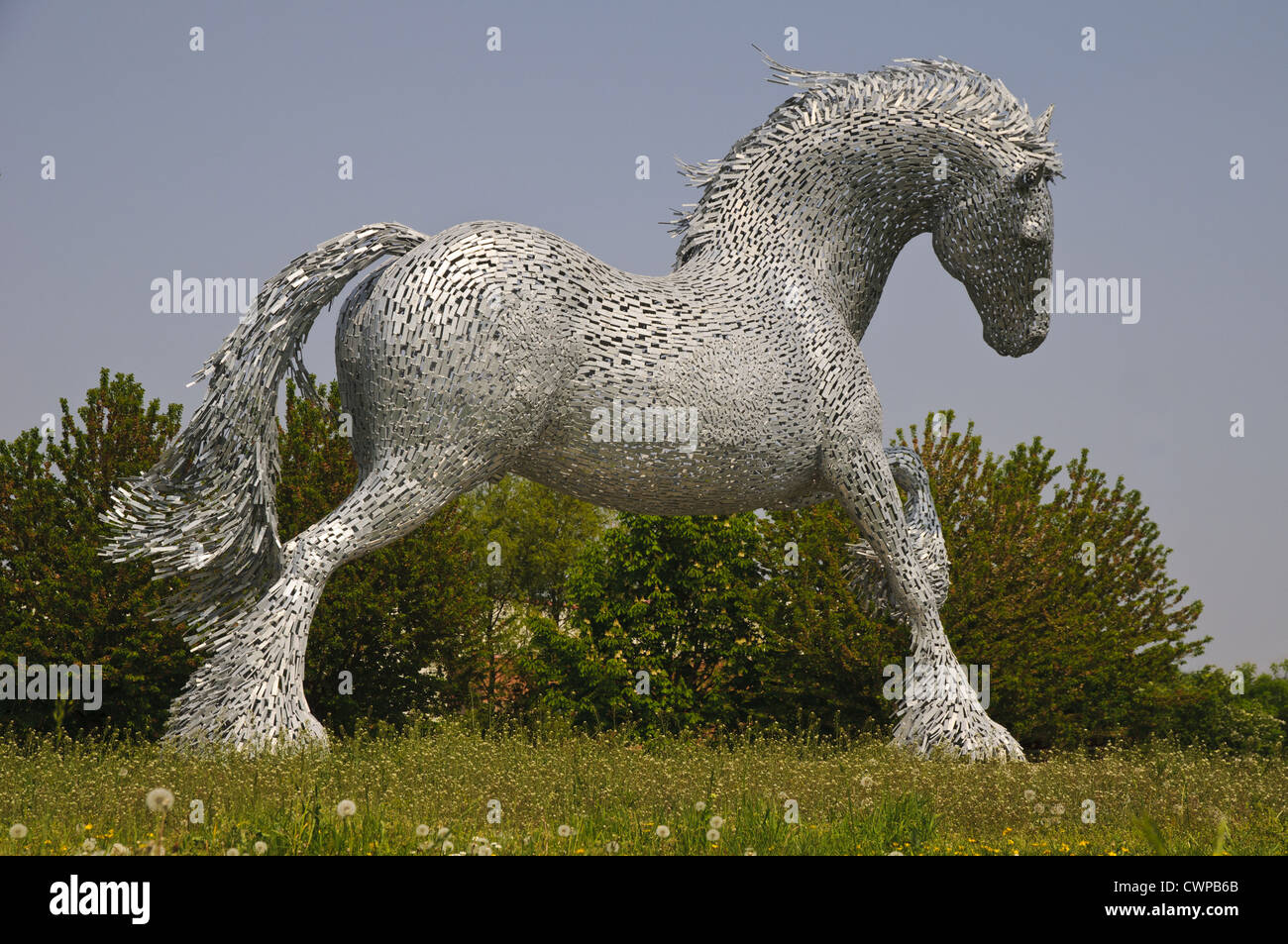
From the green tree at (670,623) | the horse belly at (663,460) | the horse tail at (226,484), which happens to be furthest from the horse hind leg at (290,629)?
the green tree at (670,623)

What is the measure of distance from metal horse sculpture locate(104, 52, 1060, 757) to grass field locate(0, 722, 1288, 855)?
727mm

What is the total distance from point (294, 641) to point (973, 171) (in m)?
5.22

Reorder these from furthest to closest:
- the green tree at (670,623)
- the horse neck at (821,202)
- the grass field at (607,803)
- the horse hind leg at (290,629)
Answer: the green tree at (670,623)
the horse neck at (821,202)
the horse hind leg at (290,629)
the grass field at (607,803)

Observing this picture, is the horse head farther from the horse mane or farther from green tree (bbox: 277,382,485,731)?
green tree (bbox: 277,382,485,731)

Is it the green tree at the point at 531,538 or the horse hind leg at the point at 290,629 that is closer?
the horse hind leg at the point at 290,629

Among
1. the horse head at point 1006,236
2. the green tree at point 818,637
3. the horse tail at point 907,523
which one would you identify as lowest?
the green tree at point 818,637

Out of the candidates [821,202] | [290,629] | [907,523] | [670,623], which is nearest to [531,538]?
[670,623]

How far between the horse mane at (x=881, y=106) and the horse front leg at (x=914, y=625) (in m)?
1.84

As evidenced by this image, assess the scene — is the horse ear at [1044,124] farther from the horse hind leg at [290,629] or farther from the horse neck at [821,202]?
the horse hind leg at [290,629]

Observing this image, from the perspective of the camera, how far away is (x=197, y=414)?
6609 millimetres

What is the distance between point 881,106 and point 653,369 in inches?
100

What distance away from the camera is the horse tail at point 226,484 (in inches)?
257

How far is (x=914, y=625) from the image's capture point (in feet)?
24.8
